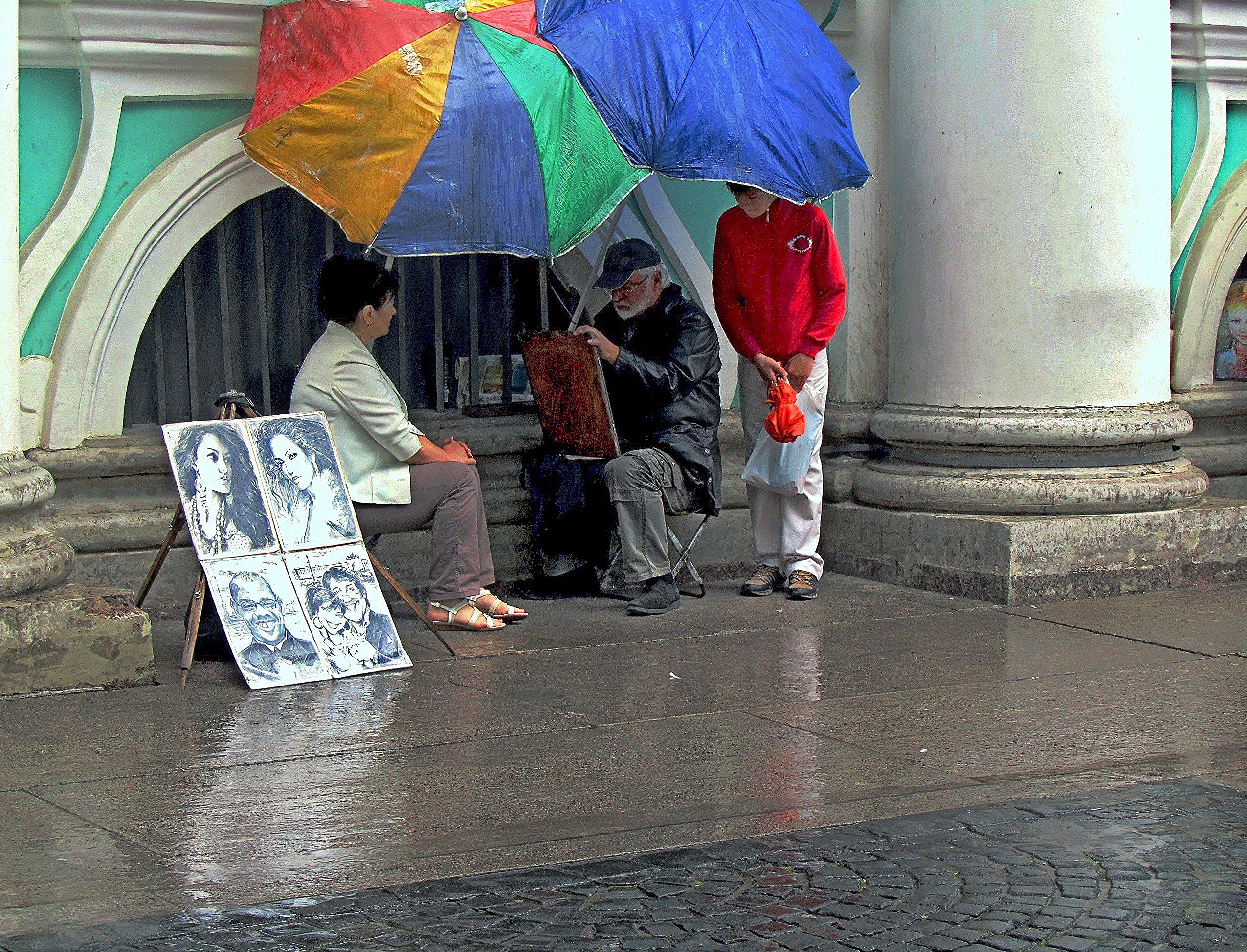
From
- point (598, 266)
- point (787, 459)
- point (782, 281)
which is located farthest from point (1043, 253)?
point (598, 266)

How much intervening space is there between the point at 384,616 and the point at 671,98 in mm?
2142

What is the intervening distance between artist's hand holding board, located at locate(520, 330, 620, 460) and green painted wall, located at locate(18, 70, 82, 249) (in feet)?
6.12

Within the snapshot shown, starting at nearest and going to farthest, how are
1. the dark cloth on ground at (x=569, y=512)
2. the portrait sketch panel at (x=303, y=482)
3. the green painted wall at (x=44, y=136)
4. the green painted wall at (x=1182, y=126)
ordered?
the portrait sketch panel at (x=303, y=482) → the green painted wall at (x=44, y=136) → the dark cloth on ground at (x=569, y=512) → the green painted wall at (x=1182, y=126)

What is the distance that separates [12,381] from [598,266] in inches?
100.0

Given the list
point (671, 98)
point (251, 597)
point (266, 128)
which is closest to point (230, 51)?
point (266, 128)

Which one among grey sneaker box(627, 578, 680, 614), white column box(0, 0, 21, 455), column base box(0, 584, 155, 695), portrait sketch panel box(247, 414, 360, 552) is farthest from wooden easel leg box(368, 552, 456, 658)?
white column box(0, 0, 21, 455)

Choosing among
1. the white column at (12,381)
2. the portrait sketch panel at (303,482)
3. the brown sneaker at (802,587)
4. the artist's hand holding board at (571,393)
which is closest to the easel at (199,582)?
the portrait sketch panel at (303,482)

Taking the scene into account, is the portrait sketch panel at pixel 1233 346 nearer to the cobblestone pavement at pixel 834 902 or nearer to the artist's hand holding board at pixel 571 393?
the artist's hand holding board at pixel 571 393

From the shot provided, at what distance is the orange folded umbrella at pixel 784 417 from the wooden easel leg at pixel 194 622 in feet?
7.69

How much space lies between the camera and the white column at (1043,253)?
6.98 metres

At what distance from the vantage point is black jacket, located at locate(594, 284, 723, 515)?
22.6 ft

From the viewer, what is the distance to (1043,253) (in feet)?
23.0

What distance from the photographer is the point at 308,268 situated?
725 cm

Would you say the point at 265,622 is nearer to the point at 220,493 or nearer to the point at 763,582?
the point at 220,493
